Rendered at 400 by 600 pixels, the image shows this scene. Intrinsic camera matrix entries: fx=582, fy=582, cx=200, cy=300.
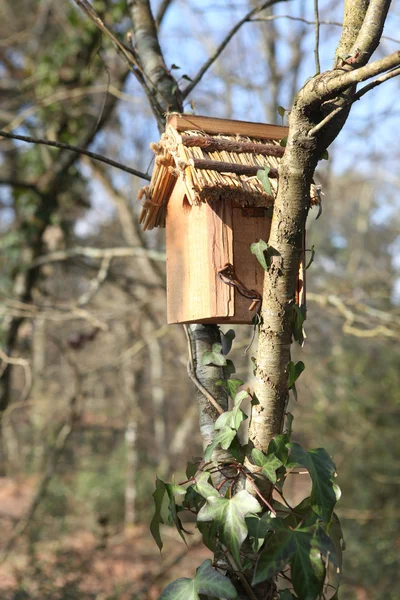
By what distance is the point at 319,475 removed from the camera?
116cm

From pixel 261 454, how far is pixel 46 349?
10.3 meters

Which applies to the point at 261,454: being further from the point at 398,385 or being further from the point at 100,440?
the point at 100,440

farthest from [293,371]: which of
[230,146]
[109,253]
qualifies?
[109,253]

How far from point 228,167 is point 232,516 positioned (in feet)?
2.56

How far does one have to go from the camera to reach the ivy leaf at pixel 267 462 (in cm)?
122

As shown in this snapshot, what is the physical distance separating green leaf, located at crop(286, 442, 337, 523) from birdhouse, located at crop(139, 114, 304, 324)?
367 millimetres

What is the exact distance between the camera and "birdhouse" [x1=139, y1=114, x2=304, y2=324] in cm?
137

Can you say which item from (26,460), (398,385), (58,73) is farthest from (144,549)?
(58,73)

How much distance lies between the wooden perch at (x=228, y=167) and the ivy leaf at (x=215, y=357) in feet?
1.44

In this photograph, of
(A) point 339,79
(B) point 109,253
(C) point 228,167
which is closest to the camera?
(A) point 339,79

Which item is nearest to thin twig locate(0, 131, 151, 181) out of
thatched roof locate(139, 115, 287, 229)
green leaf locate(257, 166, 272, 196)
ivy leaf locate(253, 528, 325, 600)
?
thatched roof locate(139, 115, 287, 229)

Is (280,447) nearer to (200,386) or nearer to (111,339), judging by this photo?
(200,386)

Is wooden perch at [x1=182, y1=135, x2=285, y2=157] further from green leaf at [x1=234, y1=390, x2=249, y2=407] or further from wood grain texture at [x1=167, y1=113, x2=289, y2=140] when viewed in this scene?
green leaf at [x1=234, y1=390, x2=249, y2=407]

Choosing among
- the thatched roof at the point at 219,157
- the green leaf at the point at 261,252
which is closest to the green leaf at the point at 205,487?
the green leaf at the point at 261,252
